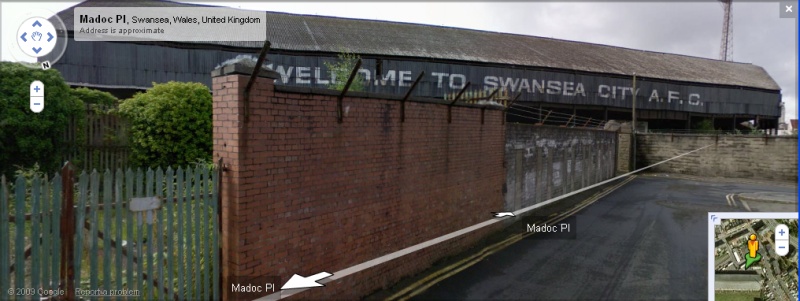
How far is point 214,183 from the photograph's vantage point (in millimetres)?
4441

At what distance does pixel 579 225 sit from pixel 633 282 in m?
4.22

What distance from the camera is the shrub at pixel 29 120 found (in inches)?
330

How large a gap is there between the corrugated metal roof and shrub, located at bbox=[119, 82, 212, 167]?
1389 cm

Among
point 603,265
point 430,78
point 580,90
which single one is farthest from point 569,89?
point 603,265

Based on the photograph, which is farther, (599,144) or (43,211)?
(599,144)

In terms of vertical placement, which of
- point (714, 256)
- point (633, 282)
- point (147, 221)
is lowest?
point (633, 282)

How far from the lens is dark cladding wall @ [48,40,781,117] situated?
20.7 m

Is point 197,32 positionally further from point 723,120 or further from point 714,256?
point 723,120

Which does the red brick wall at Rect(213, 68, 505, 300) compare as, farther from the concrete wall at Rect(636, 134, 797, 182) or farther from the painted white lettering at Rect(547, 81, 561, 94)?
→ the concrete wall at Rect(636, 134, 797, 182)

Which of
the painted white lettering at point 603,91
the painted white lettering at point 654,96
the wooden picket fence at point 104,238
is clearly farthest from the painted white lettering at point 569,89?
the wooden picket fence at point 104,238

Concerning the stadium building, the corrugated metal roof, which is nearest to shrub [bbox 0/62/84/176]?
the stadium building

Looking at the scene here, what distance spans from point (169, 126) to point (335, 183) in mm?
5436

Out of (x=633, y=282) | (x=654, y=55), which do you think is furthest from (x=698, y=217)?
(x=654, y=55)

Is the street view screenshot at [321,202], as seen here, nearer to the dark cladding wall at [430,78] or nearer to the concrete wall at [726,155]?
the dark cladding wall at [430,78]
